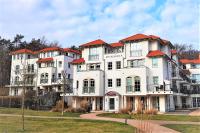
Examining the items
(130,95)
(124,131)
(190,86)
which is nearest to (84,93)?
(130,95)

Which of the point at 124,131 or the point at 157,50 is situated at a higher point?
the point at 157,50

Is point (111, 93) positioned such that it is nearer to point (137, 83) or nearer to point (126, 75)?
point (126, 75)

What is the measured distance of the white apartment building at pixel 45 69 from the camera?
5638cm

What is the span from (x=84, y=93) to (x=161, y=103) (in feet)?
41.8

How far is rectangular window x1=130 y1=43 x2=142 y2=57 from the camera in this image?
4166 centimetres

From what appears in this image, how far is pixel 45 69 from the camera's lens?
57562 mm

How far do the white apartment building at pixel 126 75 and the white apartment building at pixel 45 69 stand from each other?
34.0ft

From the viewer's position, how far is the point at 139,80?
39688mm

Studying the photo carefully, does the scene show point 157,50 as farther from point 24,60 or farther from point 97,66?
point 24,60

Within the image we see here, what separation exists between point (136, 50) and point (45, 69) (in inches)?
934

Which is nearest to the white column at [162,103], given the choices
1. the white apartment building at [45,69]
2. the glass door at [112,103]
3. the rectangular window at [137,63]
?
the rectangular window at [137,63]

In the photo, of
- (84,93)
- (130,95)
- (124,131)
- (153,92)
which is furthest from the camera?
(84,93)

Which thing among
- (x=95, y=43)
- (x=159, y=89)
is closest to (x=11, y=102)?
(x=95, y=43)

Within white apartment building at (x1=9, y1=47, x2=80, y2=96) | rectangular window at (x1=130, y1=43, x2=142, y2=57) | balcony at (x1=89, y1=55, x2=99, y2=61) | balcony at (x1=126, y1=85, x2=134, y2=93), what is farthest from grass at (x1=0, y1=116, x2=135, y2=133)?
white apartment building at (x1=9, y1=47, x2=80, y2=96)
